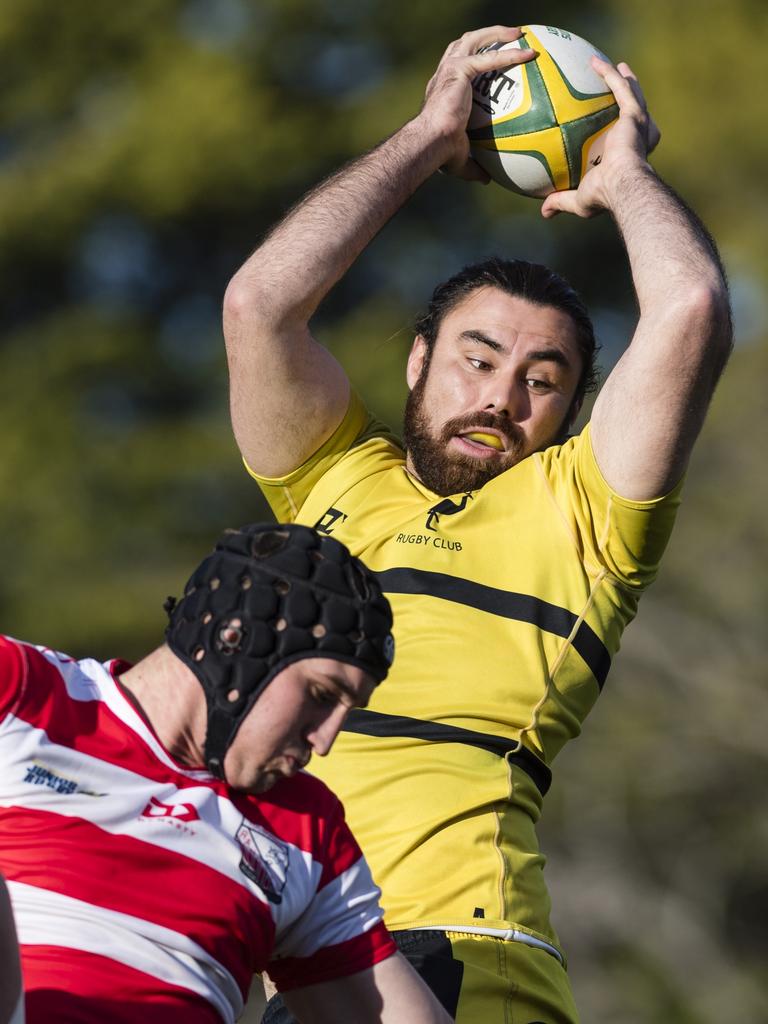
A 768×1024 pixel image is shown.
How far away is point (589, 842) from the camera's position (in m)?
16.8

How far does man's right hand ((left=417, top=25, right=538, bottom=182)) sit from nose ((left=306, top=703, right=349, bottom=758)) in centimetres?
243

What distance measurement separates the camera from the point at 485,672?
3.95 metres

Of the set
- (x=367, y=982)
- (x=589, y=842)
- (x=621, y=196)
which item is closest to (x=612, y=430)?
(x=621, y=196)

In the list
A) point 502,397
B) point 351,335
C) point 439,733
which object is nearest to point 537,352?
A: point 502,397

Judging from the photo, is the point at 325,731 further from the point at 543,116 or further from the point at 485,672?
the point at 543,116

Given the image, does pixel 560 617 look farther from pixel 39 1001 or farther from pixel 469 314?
pixel 39 1001

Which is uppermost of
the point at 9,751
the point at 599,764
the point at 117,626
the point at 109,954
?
the point at 9,751

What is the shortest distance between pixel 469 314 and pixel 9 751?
8.67ft

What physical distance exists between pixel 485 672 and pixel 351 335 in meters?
13.5

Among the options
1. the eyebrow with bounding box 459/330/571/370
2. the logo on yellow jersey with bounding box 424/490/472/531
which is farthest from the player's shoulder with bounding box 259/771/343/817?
the eyebrow with bounding box 459/330/571/370

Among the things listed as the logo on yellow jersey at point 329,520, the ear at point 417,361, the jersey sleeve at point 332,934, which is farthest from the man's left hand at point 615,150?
the jersey sleeve at point 332,934

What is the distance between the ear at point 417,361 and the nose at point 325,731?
7.71ft

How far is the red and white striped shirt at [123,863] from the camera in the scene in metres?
2.59

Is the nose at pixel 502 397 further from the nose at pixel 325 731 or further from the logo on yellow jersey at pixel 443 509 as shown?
the nose at pixel 325 731
